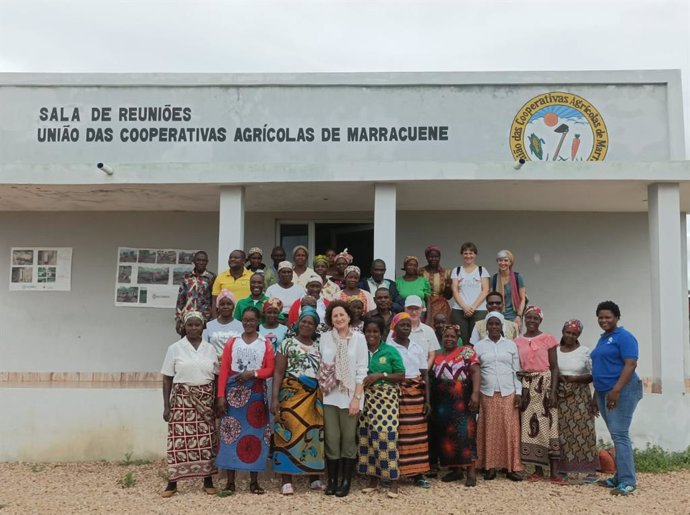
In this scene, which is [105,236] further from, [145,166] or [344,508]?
[344,508]

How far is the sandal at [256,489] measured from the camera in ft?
16.5

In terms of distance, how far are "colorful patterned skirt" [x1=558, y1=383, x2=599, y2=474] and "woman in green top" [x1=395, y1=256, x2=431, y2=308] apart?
1387 mm

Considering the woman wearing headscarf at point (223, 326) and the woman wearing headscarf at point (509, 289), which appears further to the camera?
the woman wearing headscarf at point (509, 289)

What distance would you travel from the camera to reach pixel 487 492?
16.5ft

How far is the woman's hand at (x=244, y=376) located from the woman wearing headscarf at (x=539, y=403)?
2.10 metres

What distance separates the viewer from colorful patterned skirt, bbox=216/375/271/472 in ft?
16.4

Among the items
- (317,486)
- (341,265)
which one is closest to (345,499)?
(317,486)

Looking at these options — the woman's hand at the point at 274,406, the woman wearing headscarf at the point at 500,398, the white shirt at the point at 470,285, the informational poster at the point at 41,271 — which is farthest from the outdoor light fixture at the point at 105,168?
the woman wearing headscarf at the point at 500,398

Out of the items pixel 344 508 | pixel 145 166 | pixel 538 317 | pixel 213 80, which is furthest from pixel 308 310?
pixel 213 80

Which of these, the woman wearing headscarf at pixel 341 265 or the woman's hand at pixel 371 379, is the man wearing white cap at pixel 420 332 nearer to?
the woman's hand at pixel 371 379

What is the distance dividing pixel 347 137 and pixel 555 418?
12.8ft

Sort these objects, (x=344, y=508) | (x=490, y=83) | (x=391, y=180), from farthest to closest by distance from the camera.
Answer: (x=490, y=83)
(x=391, y=180)
(x=344, y=508)

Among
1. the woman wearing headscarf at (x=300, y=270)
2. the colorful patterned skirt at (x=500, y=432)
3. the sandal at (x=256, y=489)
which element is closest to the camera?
the sandal at (x=256, y=489)

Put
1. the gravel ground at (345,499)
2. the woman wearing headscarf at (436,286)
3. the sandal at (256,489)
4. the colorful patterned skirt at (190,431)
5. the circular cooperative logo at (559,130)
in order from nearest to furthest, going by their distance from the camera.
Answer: the gravel ground at (345,499)
the colorful patterned skirt at (190,431)
the sandal at (256,489)
the woman wearing headscarf at (436,286)
the circular cooperative logo at (559,130)
